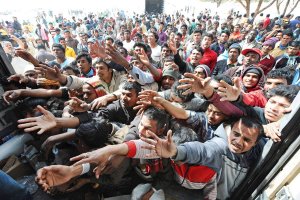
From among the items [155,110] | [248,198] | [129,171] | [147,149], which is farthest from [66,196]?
[248,198]

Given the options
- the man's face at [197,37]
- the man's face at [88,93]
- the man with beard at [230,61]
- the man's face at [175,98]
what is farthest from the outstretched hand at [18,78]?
the man's face at [197,37]

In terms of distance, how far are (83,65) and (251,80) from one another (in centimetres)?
288

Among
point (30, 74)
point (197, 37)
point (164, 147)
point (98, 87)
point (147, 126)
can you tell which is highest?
point (164, 147)

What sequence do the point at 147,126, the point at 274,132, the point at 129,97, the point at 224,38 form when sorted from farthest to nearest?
the point at 224,38 → the point at 129,97 → the point at 147,126 → the point at 274,132

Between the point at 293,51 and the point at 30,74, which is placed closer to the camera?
the point at 30,74

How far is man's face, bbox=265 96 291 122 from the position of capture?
1888 mm

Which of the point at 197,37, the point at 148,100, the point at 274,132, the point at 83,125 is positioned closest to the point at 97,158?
the point at 83,125

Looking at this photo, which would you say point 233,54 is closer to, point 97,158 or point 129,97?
point 129,97

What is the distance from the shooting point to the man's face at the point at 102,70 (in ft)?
9.81

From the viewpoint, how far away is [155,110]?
5.94ft

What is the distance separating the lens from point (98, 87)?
2869mm

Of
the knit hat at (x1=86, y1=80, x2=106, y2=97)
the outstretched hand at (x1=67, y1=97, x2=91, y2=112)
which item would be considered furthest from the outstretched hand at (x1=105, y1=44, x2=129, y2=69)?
the outstretched hand at (x1=67, y1=97, x2=91, y2=112)

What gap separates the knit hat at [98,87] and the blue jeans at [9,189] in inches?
58.9

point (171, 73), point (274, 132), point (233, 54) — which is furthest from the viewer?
point (233, 54)
